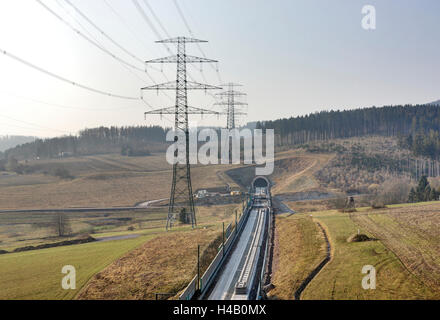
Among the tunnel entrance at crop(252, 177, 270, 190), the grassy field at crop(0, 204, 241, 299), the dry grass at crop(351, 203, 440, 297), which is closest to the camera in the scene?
the dry grass at crop(351, 203, 440, 297)

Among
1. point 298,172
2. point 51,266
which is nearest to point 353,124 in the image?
point 298,172

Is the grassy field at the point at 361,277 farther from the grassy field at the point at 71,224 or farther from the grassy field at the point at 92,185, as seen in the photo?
the grassy field at the point at 92,185

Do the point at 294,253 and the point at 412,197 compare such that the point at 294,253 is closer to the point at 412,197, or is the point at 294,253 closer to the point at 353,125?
the point at 412,197

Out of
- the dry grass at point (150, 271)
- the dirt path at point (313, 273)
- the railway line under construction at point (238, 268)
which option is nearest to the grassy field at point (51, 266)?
the dry grass at point (150, 271)

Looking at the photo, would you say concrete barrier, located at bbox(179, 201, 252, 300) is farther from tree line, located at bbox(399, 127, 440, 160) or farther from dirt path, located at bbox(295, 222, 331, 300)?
tree line, located at bbox(399, 127, 440, 160)

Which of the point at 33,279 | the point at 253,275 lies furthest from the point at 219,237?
the point at 33,279

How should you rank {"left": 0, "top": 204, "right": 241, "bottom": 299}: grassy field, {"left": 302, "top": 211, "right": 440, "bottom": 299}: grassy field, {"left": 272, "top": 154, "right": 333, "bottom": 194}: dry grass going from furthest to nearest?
{"left": 272, "top": 154, "right": 333, "bottom": 194}: dry grass → {"left": 0, "top": 204, "right": 241, "bottom": 299}: grassy field → {"left": 302, "top": 211, "right": 440, "bottom": 299}: grassy field

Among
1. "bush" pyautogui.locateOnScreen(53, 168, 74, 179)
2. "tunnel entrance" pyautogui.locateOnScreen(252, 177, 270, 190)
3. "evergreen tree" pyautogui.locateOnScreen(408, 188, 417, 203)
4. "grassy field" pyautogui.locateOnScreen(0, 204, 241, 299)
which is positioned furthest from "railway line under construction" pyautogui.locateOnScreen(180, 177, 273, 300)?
"bush" pyautogui.locateOnScreen(53, 168, 74, 179)
